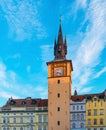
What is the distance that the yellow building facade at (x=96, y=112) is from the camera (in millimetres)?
80750

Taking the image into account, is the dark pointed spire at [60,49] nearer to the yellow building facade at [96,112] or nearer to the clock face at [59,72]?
the clock face at [59,72]

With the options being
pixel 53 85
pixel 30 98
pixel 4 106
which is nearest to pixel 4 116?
pixel 4 106

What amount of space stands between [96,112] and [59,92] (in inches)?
467

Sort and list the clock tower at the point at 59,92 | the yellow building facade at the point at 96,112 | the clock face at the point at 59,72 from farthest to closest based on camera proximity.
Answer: the clock face at the point at 59,72 → the clock tower at the point at 59,92 → the yellow building facade at the point at 96,112

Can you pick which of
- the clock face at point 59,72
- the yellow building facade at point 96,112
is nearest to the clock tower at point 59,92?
the clock face at point 59,72

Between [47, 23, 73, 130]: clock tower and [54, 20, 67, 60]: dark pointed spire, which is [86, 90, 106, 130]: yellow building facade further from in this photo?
[54, 20, 67, 60]: dark pointed spire

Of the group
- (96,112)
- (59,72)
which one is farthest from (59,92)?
(96,112)

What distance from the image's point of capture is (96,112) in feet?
268

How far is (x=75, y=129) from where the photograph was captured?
81.6 meters

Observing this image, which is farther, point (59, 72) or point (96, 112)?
point (59, 72)

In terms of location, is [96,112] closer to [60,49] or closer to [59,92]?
[59,92]

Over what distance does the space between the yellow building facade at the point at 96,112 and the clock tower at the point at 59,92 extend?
569cm

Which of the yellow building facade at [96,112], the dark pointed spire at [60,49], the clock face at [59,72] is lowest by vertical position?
Answer: the yellow building facade at [96,112]

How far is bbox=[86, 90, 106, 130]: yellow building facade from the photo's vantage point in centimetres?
8075
